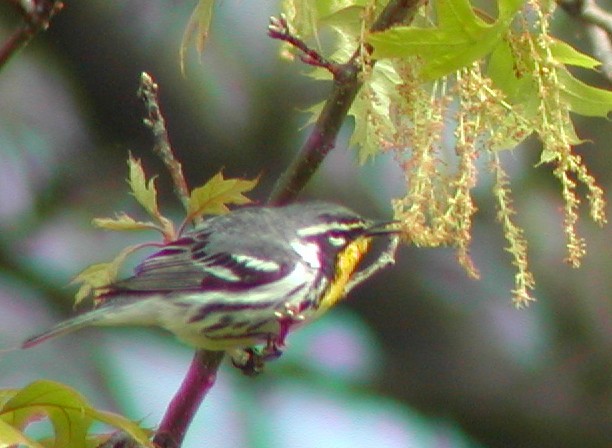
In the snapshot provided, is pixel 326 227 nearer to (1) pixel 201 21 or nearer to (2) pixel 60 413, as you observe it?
(1) pixel 201 21

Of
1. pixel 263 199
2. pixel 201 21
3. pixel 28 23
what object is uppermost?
pixel 28 23

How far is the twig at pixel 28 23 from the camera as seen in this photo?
3.41ft

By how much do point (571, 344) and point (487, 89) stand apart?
8.61 ft

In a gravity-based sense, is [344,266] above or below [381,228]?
below

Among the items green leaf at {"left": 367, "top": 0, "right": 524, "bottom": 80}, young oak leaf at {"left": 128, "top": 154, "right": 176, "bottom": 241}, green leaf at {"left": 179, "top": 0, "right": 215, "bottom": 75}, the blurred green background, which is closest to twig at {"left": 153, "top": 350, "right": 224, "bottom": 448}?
young oak leaf at {"left": 128, "top": 154, "right": 176, "bottom": 241}

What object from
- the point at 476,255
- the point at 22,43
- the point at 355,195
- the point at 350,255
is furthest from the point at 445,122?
the point at 476,255

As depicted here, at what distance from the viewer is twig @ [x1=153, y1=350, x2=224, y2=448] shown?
1.75 m

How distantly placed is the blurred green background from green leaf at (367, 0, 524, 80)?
6.73ft

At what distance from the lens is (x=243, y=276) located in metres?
2.20

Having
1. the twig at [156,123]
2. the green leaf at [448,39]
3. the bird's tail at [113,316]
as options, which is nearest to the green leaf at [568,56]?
the green leaf at [448,39]

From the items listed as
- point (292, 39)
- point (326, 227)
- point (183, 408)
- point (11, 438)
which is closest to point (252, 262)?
point (326, 227)

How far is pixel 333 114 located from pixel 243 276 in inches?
22.8

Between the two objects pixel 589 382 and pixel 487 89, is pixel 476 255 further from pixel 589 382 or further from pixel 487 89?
pixel 487 89

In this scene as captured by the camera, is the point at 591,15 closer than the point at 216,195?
Yes
